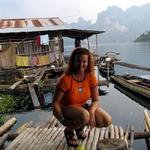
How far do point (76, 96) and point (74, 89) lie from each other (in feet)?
0.45

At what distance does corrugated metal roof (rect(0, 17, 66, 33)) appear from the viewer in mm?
22947

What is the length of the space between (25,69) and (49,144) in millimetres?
16591

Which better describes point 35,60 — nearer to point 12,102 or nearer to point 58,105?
point 12,102

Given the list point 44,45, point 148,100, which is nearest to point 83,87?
point 148,100

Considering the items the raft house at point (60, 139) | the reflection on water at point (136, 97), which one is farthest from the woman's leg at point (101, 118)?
the reflection on water at point (136, 97)

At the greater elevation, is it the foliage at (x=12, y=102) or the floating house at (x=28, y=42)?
the floating house at (x=28, y=42)

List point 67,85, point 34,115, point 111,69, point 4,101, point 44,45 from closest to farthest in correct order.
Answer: point 67,85 → point 34,115 → point 4,101 → point 44,45 → point 111,69

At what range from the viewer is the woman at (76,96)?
6.23 m

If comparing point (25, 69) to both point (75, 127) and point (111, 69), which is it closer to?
point (111, 69)

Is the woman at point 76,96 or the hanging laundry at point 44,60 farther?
the hanging laundry at point 44,60

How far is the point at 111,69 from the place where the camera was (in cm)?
3494

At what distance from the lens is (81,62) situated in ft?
20.6

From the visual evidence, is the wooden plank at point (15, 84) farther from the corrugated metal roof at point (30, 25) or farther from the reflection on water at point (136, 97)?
the reflection on water at point (136, 97)

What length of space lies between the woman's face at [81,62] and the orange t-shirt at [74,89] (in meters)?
0.18
